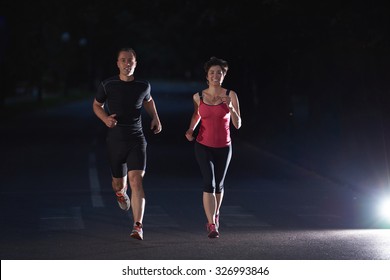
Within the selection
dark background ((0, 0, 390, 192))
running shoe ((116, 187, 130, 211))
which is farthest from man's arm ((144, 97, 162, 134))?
dark background ((0, 0, 390, 192))

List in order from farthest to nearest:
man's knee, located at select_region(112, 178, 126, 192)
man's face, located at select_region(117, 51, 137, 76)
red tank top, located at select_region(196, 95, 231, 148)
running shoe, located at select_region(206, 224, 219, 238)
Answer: man's knee, located at select_region(112, 178, 126, 192)
running shoe, located at select_region(206, 224, 219, 238)
red tank top, located at select_region(196, 95, 231, 148)
man's face, located at select_region(117, 51, 137, 76)

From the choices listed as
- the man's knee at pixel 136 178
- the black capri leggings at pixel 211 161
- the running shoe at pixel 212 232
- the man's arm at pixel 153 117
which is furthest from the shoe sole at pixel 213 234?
the man's arm at pixel 153 117

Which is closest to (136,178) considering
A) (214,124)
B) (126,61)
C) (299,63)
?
(214,124)

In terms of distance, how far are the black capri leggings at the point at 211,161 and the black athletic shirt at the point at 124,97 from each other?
806 millimetres

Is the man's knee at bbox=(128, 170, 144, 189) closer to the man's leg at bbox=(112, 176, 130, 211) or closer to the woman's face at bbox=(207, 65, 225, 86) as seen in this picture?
the man's leg at bbox=(112, 176, 130, 211)

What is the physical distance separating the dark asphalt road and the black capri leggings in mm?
624

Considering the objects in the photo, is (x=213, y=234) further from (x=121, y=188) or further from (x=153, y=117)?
(x=153, y=117)

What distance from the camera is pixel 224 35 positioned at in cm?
3069

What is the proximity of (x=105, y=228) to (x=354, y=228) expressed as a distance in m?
2.95

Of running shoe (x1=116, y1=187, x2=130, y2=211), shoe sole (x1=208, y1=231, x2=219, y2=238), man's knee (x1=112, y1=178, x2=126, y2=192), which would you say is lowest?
shoe sole (x1=208, y1=231, x2=219, y2=238)

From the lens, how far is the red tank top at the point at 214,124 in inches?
416

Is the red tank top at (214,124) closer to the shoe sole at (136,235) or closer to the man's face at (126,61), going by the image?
the man's face at (126,61)

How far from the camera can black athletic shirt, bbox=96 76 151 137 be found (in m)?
10.4
